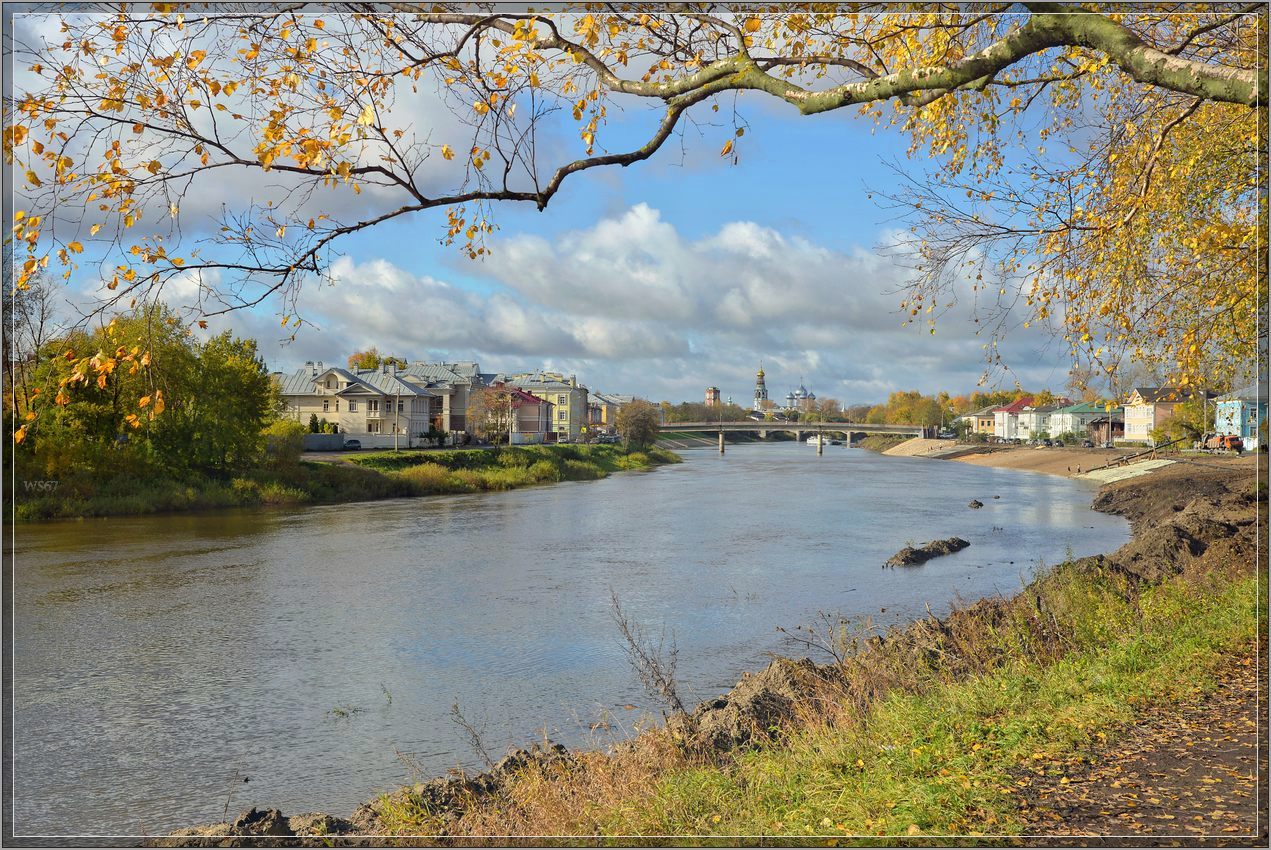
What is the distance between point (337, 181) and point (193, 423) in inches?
1294

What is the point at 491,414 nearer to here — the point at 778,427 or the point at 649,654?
the point at 778,427

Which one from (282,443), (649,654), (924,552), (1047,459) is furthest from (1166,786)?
(1047,459)

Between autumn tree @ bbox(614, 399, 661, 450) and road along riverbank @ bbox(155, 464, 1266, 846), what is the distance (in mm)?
75509

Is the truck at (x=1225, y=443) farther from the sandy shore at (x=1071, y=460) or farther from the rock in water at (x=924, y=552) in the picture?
the rock in water at (x=924, y=552)

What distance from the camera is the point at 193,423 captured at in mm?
35469

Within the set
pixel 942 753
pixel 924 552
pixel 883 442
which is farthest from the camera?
pixel 883 442

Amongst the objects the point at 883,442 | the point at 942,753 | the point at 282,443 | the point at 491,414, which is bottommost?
the point at 942,753

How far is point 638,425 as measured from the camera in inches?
3499

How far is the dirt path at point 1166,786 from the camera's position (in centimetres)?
463

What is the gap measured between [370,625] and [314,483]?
86.0ft

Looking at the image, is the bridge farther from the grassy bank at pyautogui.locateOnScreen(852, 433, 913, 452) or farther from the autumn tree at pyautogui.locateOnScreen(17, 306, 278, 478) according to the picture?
the autumn tree at pyautogui.locateOnScreen(17, 306, 278, 478)

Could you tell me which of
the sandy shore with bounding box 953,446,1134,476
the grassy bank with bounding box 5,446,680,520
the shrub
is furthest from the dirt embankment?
the shrub

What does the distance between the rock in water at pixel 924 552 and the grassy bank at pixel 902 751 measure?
39.0 ft

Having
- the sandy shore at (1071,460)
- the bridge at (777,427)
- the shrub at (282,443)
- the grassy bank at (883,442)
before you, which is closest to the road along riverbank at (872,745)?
the shrub at (282,443)
